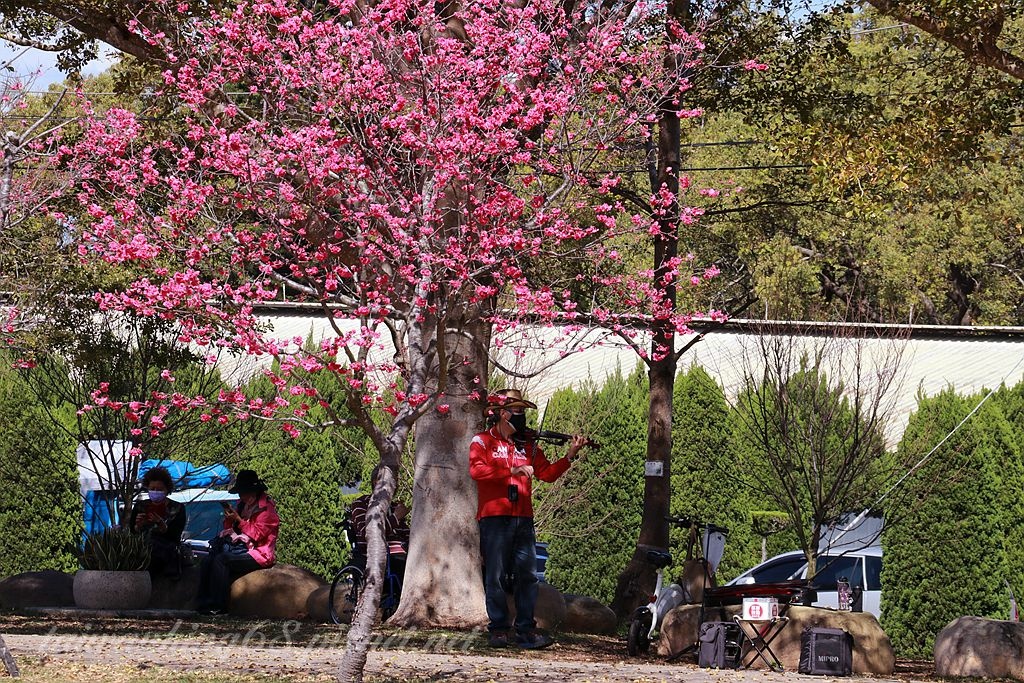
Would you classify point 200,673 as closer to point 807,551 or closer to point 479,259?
point 479,259

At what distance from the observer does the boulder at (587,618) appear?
13763 millimetres

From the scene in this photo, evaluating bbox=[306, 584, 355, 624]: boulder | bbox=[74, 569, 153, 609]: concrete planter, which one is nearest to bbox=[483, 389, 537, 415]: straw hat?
bbox=[306, 584, 355, 624]: boulder

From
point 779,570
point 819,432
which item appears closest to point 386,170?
point 819,432

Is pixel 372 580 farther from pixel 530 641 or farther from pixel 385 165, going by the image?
pixel 385 165

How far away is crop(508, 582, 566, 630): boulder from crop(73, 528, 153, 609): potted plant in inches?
145

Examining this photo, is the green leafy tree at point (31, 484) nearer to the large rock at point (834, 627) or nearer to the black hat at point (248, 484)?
the black hat at point (248, 484)

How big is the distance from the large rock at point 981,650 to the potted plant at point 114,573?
717 cm

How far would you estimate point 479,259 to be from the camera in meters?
9.28

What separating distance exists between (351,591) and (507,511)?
8.81 feet

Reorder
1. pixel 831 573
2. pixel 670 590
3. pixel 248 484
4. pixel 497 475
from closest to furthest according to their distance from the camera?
pixel 497 475 → pixel 670 590 → pixel 248 484 → pixel 831 573

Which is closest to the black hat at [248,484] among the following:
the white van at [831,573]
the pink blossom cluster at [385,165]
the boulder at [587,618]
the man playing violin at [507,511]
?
the pink blossom cluster at [385,165]

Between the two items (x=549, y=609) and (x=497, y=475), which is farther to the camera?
(x=549, y=609)

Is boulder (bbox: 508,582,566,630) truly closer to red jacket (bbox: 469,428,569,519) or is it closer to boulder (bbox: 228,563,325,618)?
boulder (bbox: 228,563,325,618)

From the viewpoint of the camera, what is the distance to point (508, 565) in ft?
33.9
